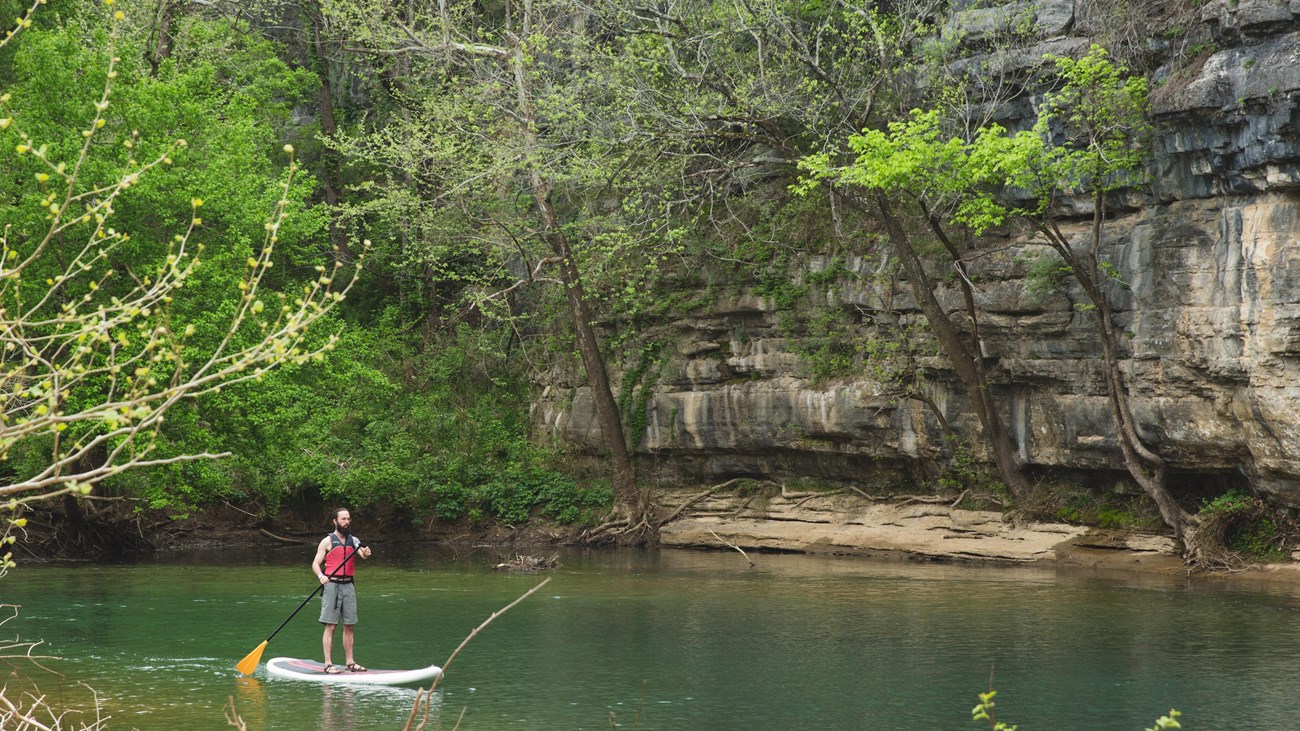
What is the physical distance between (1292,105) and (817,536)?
13.1m

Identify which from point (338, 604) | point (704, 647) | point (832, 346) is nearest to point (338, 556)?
point (338, 604)

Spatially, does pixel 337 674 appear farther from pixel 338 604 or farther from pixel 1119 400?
pixel 1119 400

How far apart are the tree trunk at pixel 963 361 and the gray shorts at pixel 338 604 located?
15298 millimetres

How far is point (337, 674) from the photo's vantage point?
14242 mm

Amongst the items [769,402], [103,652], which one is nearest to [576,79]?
[769,402]

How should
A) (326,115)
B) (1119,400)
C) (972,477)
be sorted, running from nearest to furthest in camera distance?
(1119,400) < (972,477) < (326,115)

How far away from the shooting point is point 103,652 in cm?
1620

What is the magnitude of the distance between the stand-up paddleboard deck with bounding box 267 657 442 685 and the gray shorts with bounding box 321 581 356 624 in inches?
22.8

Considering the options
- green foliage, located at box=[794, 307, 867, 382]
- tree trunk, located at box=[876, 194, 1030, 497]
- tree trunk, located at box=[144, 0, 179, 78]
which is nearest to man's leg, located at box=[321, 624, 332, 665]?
tree trunk, located at box=[876, 194, 1030, 497]

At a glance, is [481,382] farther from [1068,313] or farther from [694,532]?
[1068,313]

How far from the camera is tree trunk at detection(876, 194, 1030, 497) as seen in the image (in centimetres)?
2644

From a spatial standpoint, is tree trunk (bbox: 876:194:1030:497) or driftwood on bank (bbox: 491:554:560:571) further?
driftwood on bank (bbox: 491:554:560:571)

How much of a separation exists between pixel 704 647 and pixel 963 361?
1212 cm

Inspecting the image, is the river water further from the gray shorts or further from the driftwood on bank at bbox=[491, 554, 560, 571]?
the driftwood on bank at bbox=[491, 554, 560, 571]
